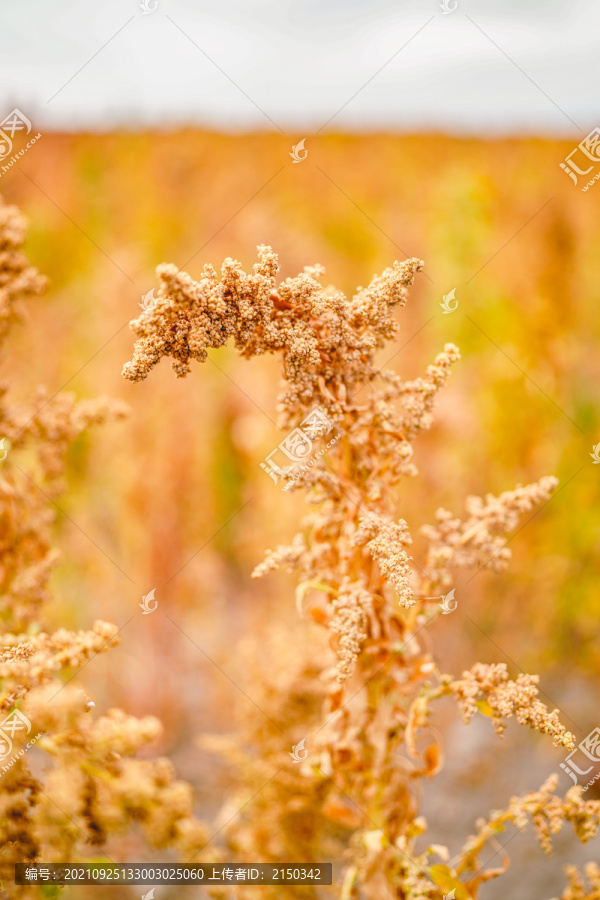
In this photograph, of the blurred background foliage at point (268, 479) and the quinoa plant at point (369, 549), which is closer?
the quinoa plant at point (369, 549)

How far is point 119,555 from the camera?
3.42 metres

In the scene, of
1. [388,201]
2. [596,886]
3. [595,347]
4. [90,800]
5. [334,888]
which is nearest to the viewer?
[90,800]

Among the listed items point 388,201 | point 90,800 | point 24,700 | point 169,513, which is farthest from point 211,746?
point 388,201

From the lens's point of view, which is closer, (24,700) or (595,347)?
(24,700)

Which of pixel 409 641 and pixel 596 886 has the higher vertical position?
pixel 409 641

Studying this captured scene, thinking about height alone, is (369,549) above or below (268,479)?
below

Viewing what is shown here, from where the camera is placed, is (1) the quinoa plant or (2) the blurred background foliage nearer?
(1) the quinoa plant

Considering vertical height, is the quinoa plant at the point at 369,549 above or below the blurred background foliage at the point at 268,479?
below

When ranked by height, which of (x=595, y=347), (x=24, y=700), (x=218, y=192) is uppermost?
(x=218, y=192)

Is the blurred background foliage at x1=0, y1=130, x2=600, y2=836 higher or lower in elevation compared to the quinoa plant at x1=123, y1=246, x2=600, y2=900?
higher

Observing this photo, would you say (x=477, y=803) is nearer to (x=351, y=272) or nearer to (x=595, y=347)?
(x=595, y=347)

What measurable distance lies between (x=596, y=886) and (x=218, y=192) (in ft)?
37.7

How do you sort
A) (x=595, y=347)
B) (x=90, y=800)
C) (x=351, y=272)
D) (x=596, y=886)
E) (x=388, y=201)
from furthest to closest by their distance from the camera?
(x=388, y=201) < (x=351, y=272) < (x=595, y=347) < (x=596, y=886) < (x=90, y=800)

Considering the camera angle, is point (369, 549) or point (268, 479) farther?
point (268, 479)
